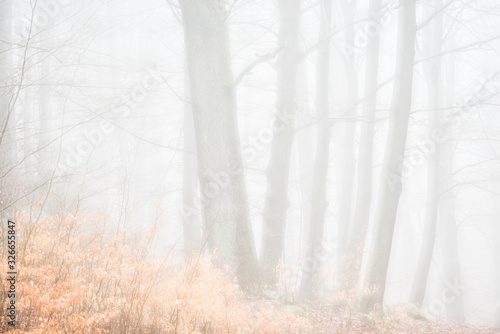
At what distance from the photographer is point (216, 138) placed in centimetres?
610

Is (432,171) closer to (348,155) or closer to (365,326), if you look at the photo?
(348,155)

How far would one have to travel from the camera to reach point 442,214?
13742 mm

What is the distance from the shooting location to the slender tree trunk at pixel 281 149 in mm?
7797

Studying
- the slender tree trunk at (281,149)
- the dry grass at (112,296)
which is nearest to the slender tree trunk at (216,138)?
the dry grass at (112,296)

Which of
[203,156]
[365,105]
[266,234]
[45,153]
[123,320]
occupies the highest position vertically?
[365,105]

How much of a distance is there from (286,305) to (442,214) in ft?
32.2

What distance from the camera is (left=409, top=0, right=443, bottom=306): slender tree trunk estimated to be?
11289mm

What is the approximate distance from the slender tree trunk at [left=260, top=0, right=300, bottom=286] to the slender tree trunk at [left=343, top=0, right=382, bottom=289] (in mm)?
2066

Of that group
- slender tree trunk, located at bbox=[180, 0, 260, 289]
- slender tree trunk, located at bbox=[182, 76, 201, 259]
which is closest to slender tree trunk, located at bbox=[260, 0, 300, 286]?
slender tree trunk, located at bbox=[180, 0, 260, 289]

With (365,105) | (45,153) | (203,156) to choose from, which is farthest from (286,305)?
(45,153)

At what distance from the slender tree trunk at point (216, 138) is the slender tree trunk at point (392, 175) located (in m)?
2.38

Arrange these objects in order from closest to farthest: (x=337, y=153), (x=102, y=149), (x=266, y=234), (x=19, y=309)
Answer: (x=19, y=309), (x=266, y=234), (x=337, y=153), (x=102, y=149)

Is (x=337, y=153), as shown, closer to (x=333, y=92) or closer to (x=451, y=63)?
(x=333, y=92)

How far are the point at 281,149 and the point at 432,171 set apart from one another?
20.3 feet
